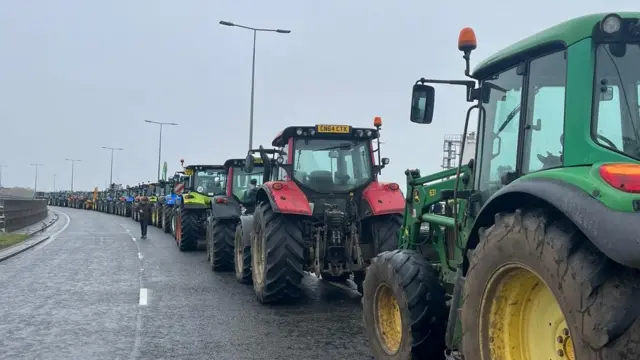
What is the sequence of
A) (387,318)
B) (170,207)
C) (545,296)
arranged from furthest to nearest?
(170,207) → (387,318) → (545,296)

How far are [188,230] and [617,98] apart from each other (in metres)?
14.9

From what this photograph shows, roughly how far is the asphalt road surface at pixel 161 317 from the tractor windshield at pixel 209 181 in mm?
6079

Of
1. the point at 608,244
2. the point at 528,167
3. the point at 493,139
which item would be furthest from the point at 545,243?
the point at 493,139

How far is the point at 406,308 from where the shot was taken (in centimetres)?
466

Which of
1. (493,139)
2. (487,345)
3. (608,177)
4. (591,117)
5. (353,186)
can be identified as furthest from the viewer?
(353,186)

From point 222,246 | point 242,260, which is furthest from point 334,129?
point 222,246

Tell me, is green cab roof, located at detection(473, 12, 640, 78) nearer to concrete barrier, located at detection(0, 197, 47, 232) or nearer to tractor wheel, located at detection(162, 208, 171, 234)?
concrete barrier, located at detection(0, 197, 47, 232)

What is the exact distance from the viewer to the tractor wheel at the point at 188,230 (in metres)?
17.1

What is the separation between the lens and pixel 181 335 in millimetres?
6922

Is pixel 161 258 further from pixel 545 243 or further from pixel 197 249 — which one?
pixel 545 243

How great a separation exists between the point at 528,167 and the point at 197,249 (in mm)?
15220

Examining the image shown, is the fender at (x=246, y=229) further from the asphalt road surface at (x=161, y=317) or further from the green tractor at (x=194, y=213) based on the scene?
the green tractor at (x=194, y=213)

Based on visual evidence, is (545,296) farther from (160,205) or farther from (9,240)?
(160,205)

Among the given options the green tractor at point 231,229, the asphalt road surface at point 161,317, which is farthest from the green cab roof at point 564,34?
the green tractor at point 231,229
